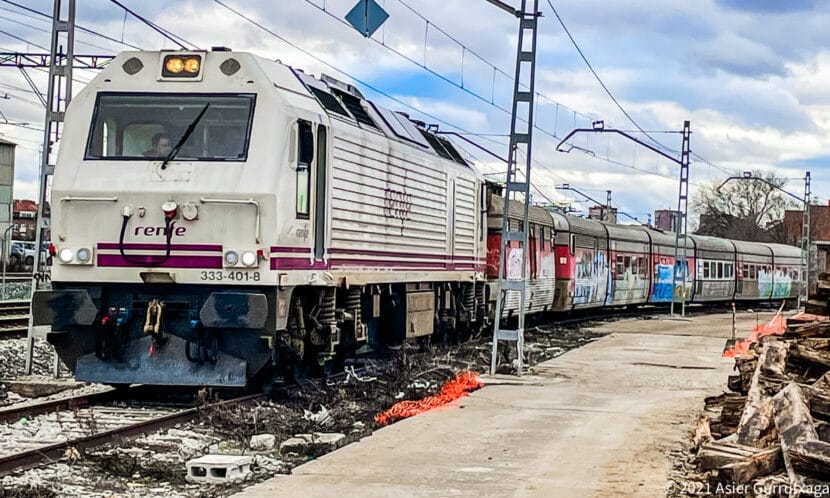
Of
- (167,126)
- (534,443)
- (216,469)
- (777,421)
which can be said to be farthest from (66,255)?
(777,421)

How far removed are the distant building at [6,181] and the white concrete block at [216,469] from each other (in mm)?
44910

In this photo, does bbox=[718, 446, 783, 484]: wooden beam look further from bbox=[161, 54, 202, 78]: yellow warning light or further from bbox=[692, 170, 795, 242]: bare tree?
bbox=[692, 170, 795, 242]: bare tree

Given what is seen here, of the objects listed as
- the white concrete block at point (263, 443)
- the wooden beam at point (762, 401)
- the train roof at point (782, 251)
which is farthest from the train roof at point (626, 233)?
the white concrete block at point (263, 443)

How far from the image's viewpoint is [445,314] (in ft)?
66.0

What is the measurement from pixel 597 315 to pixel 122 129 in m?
26.8

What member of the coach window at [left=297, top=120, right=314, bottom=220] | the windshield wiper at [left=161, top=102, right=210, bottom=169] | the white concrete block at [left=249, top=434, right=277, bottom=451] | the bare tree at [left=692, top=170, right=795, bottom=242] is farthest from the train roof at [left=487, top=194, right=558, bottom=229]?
the bare tree at [left=692, top=170, right=795, bottom=242]

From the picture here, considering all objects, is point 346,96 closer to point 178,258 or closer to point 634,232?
point 178,258

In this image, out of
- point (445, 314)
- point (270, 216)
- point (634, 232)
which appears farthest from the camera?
point (634, 232)

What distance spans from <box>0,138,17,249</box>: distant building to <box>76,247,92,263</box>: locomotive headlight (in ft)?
134


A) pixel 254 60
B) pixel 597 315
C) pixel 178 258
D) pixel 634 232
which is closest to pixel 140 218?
pixel 178 258

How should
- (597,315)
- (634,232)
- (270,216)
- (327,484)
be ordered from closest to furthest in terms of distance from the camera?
1. (327,484)
2. (270,216)
3. (597,315)
4. (634,232)

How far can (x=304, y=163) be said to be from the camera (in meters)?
12.7

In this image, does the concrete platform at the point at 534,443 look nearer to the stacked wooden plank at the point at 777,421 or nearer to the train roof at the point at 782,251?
the stacked wooden plank at the point at 777,421

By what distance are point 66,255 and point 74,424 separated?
6.61 feet
